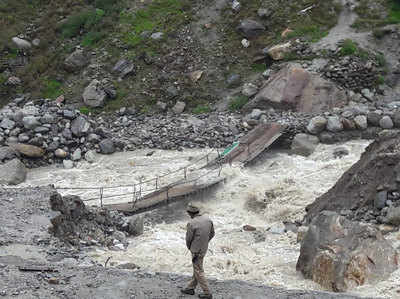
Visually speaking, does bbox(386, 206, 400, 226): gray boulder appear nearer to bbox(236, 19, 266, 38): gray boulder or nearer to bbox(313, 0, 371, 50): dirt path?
bbox(313, 0, 371, 50): dirt path

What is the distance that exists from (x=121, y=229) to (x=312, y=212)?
591cm

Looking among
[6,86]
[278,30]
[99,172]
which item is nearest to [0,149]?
[99,172]

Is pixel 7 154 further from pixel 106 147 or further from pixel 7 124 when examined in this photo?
pixel 106 147

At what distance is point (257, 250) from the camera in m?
16.5

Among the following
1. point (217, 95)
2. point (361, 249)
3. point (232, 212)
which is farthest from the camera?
point (217, 95)

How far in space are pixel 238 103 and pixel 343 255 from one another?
18.6 metres

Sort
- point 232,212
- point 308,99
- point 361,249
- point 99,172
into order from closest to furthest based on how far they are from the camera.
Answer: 1. point 361,249
2. point 232,212
3. point 99,172
4. point 308,99

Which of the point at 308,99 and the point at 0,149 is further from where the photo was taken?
the point at 308,99

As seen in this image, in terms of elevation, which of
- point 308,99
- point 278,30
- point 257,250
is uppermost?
point 278,30

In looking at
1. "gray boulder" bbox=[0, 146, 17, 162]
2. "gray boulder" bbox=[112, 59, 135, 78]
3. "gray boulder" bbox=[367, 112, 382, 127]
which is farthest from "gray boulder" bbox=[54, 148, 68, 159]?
"gray boulder" bbox=[367, 112, 382, 127]

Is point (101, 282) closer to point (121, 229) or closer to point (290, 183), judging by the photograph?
point (121, 229)

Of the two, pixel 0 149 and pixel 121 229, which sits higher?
pixel 0 149

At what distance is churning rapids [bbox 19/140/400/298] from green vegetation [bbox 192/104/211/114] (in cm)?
456

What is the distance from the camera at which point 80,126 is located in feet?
92.2
